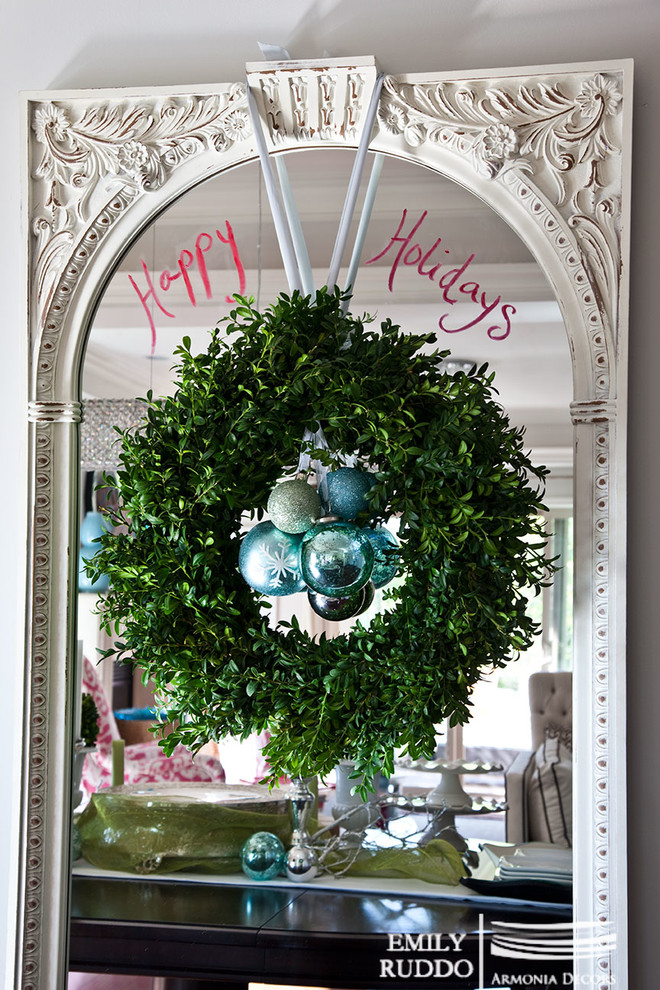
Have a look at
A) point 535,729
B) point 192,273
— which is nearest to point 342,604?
point 535,729

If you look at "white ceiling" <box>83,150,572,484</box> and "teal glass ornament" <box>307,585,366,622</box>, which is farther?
"white ceiling" <box>83,150,572,484</box>

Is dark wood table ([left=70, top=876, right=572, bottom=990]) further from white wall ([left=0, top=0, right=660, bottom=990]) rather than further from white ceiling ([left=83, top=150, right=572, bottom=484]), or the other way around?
white ceiling ([left=83, top=150, right=572, bottom=484])

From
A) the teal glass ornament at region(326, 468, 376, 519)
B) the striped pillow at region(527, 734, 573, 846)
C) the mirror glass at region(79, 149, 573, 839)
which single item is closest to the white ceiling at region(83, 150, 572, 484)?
the mirror glass at region(79, 149, 573, 839)

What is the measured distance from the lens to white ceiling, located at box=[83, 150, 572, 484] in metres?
1.35

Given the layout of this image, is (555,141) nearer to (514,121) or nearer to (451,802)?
(514,121)

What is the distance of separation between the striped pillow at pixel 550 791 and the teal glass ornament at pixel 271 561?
1.44ft

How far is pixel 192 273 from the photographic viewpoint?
4.72 ft

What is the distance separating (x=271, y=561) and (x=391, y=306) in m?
0.44

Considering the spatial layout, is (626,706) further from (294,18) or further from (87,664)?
(294,18)

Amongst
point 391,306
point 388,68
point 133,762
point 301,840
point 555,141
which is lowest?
point 301,840

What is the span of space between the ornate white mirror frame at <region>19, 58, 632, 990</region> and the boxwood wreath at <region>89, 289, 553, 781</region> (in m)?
0.15

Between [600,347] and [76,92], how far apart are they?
91 cm

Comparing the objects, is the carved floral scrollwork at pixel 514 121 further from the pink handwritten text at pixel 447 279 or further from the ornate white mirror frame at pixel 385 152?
the pink handwritten text at pixel 447 279

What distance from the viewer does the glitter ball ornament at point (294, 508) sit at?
1.21 meters
